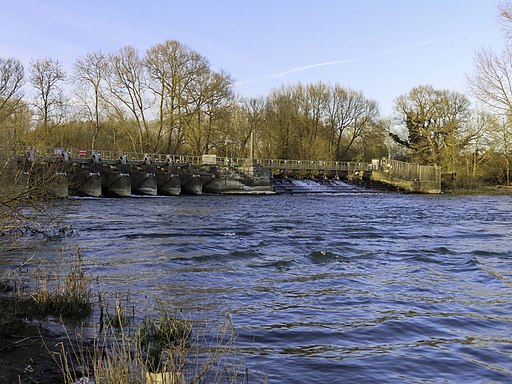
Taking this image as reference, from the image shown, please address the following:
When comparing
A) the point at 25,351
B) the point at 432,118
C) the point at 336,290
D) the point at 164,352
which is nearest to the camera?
the point at 25,351

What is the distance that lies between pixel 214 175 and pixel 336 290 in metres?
42.7

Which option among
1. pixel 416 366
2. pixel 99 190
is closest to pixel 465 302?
pixel 416 366

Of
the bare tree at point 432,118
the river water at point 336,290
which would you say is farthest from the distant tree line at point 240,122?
the river water at point 336,290

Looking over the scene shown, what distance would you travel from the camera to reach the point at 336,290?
1024 cm

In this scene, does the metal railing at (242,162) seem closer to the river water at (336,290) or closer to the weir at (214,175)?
the weir at (214,175)

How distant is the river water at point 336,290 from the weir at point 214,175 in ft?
59.8

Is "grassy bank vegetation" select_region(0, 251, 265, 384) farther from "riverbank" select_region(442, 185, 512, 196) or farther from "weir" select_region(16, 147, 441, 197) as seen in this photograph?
"riverbank" select_region(442, 185, 512, 196)

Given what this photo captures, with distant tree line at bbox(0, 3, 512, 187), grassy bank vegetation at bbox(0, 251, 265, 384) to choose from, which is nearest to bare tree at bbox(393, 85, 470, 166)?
distant tree line at bbox(0, 3, 512, 187)

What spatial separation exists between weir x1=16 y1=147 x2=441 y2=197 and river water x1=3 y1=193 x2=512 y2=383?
18.2 m

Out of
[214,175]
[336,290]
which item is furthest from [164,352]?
[214,175]

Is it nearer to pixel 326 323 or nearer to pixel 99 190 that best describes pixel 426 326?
pixel 326 323

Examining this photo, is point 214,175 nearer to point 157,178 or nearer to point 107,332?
point 157,178

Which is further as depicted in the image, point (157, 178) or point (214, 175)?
point (214, 175)

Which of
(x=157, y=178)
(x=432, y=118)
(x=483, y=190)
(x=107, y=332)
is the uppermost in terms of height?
(x=432, y=118)
